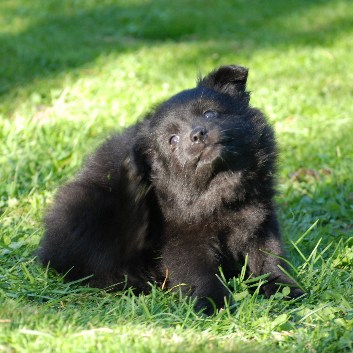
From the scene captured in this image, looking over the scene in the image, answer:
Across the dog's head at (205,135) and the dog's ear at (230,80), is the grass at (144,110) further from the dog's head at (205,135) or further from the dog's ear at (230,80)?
the dog's ear at (230,80)

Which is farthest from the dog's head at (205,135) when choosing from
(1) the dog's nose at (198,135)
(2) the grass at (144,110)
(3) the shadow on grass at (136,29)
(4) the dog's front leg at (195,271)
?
(3) the shadow on grass at (136,29)

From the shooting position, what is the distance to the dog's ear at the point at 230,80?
4906 mm

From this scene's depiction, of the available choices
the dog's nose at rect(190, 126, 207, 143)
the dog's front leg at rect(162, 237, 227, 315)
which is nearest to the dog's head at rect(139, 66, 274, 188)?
the dog's nose at rect(190, 126, 207, 143)

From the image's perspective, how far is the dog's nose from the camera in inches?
171

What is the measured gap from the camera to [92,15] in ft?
46.0

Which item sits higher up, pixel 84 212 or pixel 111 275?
pixel 84 212

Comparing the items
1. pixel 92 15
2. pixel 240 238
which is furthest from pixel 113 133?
pixel 92 15

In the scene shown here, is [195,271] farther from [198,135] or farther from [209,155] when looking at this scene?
[198,135]

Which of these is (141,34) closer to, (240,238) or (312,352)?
(240,238)

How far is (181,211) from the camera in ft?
14.6

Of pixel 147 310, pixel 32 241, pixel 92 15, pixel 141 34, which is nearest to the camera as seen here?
pixel 147 310

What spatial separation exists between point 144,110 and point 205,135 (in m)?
3.23

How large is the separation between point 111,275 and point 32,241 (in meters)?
0.88

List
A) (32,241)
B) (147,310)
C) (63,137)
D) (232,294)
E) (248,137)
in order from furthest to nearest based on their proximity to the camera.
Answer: (63,137), (32,241), (248,137), (232,294), (147,310)
